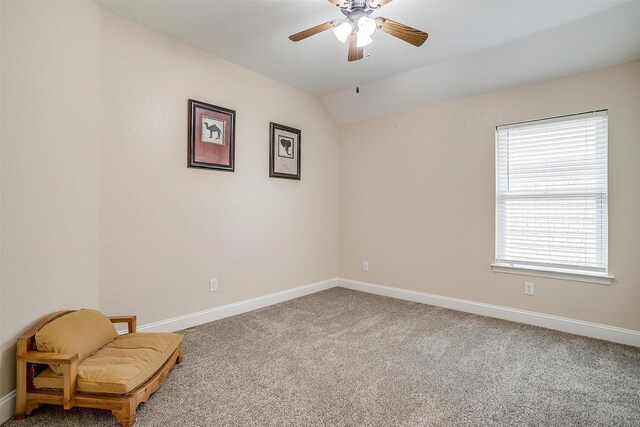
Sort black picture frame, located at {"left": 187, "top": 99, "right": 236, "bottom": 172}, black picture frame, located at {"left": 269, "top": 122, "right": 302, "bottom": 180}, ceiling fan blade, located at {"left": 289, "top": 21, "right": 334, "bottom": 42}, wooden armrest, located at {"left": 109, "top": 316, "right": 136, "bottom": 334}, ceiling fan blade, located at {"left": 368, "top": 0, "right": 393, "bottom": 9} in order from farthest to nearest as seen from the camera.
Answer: black picture frame, located at {"left": 269, "top": 122, "right": 302, "bottom": 180}, black picture frame, located at {"left": 187, "top": 99, "right": 236, "bottom": 172}, wooden armrest, located at {"left": 109, "top": 316, "right": 136, "bottom": 334}, ceiling fan blade, located at {"left": 289, "top": 21, "right": 334, "bottom": 42}, ceiling fan blade, located at {"left": 368, "top": 0, "right": 393, "bottom": 9}

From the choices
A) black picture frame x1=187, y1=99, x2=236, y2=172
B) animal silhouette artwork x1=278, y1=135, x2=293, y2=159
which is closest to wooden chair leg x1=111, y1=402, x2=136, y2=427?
black picture frame x1=187, y1=99, x2=236, y2=172

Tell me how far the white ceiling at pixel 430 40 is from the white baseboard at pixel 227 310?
2.55 metres

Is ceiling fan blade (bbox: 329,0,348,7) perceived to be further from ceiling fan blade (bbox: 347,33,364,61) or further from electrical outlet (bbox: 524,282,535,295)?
electrical outlet (bbox: 524,282,535,295)

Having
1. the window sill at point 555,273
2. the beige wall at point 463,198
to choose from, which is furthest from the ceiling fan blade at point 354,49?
A: the window sill at point 555,273

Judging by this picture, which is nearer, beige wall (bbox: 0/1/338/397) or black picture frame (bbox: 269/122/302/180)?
beige wall (bbox: 0/1/338/397)

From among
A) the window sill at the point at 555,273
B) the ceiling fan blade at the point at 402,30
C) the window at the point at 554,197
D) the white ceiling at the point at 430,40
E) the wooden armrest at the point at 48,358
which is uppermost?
the white ceiling at the point at 430,40

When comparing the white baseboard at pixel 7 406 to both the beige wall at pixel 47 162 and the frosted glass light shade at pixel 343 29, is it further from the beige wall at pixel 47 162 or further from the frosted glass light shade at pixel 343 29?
the frosted glass light shade at pixel 343 29

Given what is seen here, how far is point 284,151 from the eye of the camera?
3883 mm

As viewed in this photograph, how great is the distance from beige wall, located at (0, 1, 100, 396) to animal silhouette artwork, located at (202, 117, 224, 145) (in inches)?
34.7

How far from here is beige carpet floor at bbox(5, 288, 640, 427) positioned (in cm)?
171

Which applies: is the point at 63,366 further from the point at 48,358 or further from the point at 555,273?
the point at 555,273

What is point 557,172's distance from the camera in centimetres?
301

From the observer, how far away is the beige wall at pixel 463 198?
2664 mm

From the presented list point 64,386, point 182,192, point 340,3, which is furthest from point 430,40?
point 64,386
